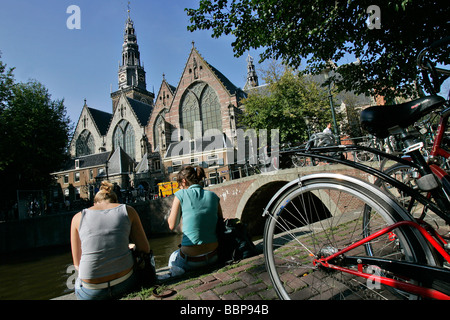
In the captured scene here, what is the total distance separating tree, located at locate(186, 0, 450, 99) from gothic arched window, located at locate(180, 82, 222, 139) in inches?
932

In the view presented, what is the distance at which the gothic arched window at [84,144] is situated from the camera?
136 ft

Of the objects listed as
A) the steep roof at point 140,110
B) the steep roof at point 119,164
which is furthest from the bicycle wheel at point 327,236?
the steep roof at point 140,110

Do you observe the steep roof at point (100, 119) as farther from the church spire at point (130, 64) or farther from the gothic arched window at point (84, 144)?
the church spire at point (130, 64)

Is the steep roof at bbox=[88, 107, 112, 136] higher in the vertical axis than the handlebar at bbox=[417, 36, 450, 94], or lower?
higher

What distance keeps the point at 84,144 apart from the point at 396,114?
47806mm

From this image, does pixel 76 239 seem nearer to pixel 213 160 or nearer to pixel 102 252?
pixel 102 252

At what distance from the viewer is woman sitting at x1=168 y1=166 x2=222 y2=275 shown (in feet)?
9.38

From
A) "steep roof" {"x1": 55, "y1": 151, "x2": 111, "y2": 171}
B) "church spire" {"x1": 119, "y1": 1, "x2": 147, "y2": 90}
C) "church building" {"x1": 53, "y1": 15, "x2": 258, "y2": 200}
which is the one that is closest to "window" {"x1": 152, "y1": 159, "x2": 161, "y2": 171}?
"church building" {"x1": 53, "y1": 15, "x2": 258, "y2": 200}

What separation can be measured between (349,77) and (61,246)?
19750mm

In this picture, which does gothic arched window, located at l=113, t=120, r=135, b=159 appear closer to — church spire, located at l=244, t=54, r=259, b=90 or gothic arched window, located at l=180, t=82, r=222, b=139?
gothic arched window, located at l=180, t=82, r=222, b=139

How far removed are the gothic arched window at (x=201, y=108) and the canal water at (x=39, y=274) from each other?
19.0 meters

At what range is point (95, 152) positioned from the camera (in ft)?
132
